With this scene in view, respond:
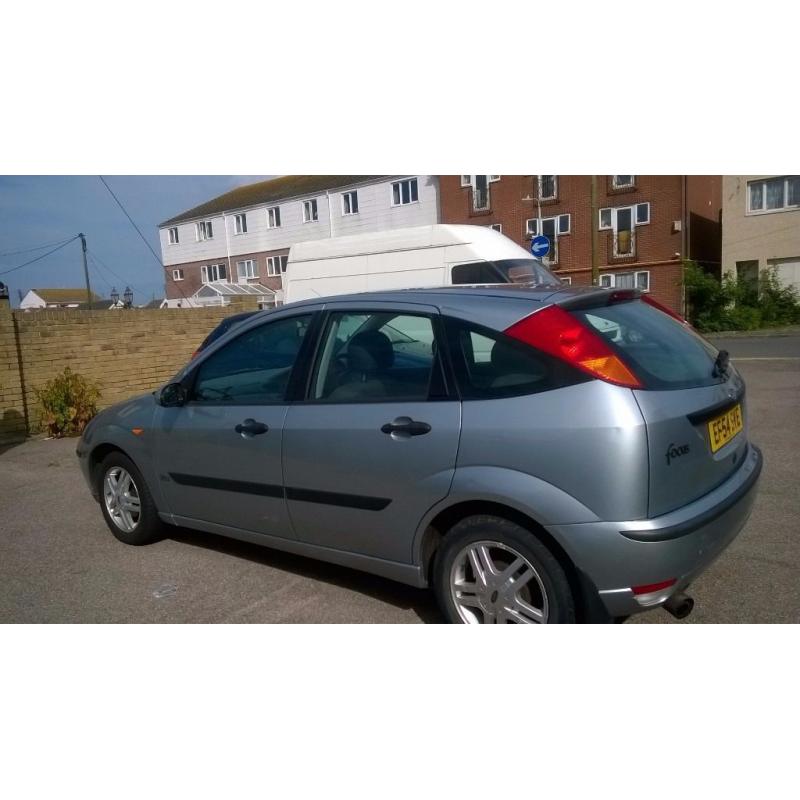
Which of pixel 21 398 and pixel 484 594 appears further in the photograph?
pixel 21 398

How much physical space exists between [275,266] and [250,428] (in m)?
34.5

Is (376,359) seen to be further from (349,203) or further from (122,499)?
(349,203)

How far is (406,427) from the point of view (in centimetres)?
318

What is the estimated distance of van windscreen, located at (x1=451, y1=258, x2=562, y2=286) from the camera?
34.5 feet

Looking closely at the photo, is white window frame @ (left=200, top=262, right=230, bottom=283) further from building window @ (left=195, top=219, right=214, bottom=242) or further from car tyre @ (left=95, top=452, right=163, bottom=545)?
car tyre @ (left=95, top=452, right=163, bottom=545)

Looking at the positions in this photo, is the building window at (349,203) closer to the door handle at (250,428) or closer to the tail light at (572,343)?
the door handle at (250,428)

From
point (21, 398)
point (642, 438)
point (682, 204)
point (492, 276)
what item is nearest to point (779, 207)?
point (682, 204)

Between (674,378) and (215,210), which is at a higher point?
(215,210)

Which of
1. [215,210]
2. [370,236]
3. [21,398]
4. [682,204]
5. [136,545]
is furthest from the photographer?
[215,210]

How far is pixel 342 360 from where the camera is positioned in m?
3.62

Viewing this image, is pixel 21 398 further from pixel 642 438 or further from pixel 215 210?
pixel 215 210

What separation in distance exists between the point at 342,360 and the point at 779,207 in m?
29.6

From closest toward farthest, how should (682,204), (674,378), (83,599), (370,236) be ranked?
(674,378), (83,599), (370,236), (682,204)

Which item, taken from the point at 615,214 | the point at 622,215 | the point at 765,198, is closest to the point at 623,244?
the point at 622,215
